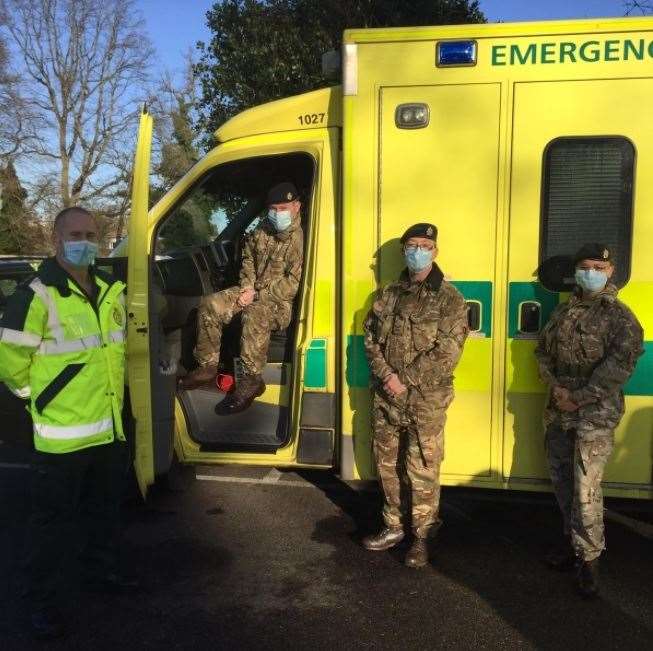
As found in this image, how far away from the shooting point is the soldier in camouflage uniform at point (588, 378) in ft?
10.6

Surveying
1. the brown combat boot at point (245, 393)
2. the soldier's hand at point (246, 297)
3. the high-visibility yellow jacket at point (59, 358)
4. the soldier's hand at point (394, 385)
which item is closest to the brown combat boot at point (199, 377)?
the brown combat boot at point (245, 393)

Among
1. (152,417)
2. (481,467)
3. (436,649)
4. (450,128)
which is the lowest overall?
(436,649)

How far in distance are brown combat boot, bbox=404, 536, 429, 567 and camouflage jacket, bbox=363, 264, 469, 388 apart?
2.99 ft

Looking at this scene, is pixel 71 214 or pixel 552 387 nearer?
pixel 71 214

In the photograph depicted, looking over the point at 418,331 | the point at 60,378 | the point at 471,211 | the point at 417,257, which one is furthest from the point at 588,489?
the point at 60,378

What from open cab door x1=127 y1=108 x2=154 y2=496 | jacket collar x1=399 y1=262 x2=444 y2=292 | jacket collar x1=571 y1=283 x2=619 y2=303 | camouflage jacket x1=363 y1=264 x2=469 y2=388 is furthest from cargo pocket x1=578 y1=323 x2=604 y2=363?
open cab door x1=127 y1=108 x2=154 y2=496

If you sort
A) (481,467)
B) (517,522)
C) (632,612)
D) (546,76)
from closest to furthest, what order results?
(632,612), (546,76), (481,467), (517,522)

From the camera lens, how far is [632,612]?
3287mm

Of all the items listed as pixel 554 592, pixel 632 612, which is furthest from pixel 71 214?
pixel 632 612

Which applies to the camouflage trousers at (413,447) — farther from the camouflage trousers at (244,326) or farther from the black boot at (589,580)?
the camouflage trousers at (244,326)

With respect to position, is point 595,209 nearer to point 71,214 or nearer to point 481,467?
point 481,467

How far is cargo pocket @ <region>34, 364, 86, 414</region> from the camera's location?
121 inches

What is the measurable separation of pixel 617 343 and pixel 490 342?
0.70 metres

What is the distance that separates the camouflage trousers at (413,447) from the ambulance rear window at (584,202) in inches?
36.9
